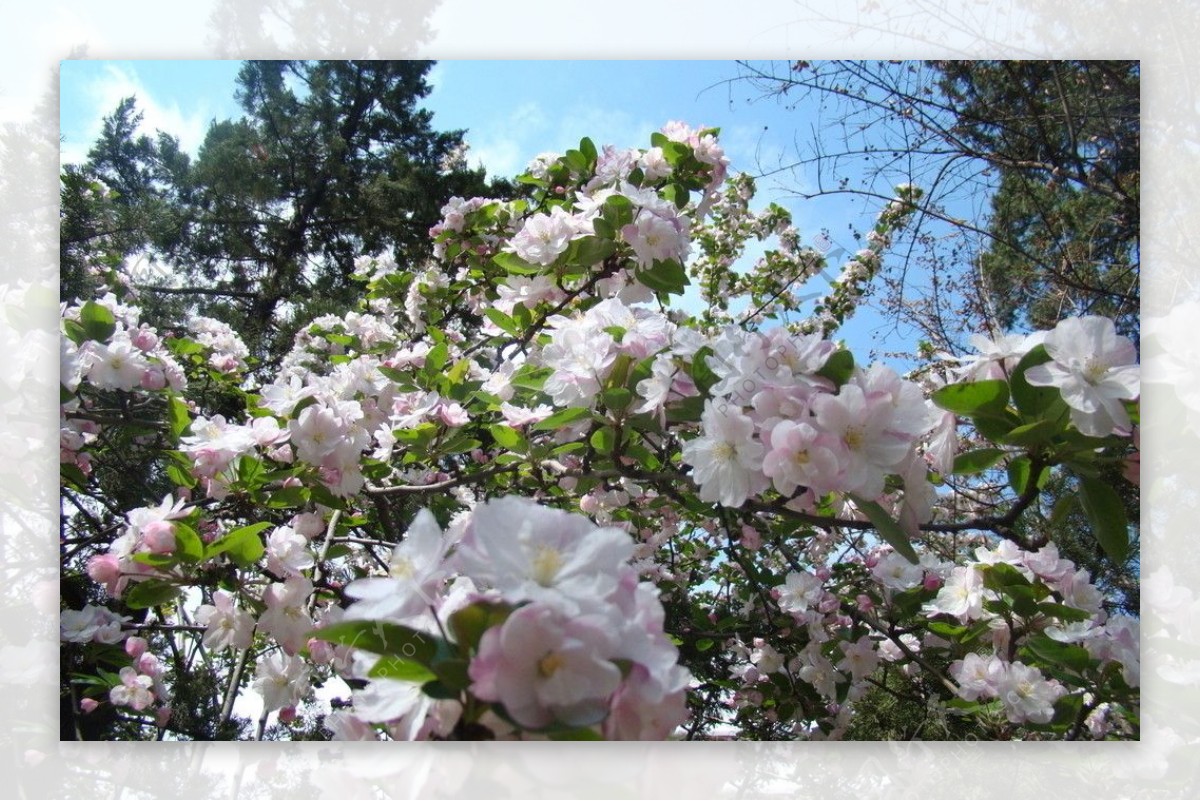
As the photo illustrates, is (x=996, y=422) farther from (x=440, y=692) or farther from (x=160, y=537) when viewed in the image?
(x=160, y=537)

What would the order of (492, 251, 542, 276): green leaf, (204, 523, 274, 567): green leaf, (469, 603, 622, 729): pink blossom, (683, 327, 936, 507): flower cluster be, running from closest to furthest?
1. (469, 603, 622, 729): pink blossom
2. (683, 327, 936, 507): flower cluster
3. (204, 523, 274, 567): green leaf
4. (492, 251, 542, 276): green leaf

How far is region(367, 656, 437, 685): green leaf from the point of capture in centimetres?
61

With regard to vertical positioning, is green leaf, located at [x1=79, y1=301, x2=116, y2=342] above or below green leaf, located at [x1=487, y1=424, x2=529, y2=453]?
above

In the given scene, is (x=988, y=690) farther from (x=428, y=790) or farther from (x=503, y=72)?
(x=503, y=72)

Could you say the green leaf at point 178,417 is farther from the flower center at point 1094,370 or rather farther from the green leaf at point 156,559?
the flower center at point 1094,370

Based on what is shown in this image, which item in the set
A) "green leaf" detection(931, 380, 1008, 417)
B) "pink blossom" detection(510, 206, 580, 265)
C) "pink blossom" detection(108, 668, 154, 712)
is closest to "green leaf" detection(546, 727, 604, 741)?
"green leaf" detection(931, 380, 1008, 417)

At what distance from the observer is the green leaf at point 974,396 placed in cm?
87

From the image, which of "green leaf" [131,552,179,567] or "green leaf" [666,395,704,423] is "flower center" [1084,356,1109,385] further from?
"green leaf" [131,552,179,567]

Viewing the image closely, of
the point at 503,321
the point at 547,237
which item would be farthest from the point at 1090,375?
the point at 503,321

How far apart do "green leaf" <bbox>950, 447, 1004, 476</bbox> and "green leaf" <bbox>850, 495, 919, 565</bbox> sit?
17 centimetres

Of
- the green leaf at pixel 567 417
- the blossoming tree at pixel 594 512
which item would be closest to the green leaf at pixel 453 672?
the blossoming tree at pixel 594 512

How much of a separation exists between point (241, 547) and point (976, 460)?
894 millimetres

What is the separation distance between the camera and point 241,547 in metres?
1.00

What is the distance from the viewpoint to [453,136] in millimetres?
2193
